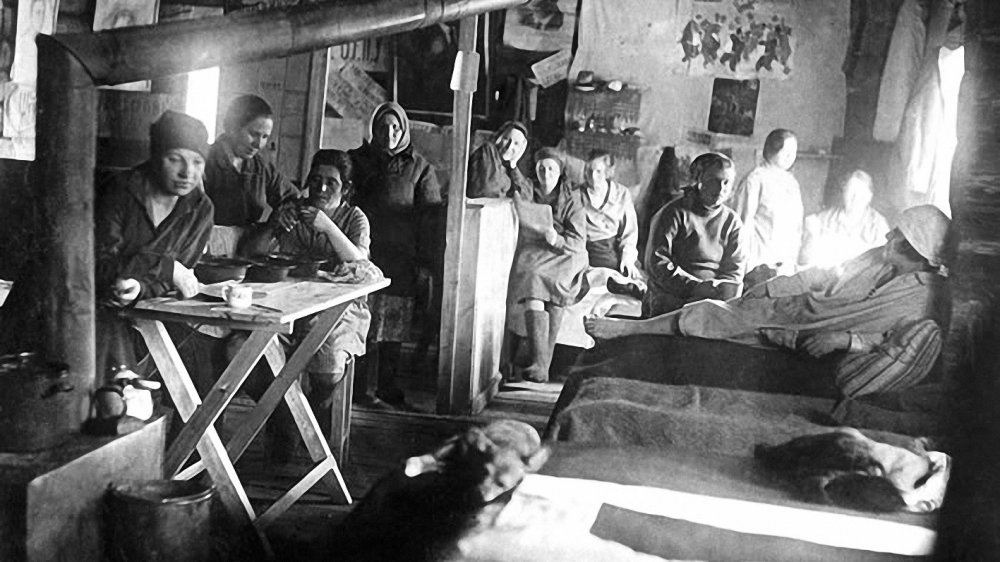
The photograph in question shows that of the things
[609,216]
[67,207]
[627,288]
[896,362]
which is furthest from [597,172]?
[67,207]

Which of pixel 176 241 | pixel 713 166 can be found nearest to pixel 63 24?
pixel 176 241

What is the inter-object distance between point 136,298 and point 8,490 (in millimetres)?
817

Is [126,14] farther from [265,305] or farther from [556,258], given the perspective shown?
[556,258]

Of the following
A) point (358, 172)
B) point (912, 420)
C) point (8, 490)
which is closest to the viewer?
point (8, 490)

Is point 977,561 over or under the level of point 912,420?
under

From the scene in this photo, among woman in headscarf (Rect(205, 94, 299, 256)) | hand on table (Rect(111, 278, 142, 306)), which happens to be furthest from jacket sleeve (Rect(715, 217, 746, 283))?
hand on table (Rect(111, 278, 142, 306))

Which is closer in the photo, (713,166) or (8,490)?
(8,490)

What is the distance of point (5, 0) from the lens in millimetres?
3670

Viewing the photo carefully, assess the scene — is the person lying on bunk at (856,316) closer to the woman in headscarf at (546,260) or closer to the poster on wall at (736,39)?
the woman in headscarf at (546,260)

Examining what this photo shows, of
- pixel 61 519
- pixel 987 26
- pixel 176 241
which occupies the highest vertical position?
pixel 987 26

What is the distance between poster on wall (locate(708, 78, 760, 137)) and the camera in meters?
3.32

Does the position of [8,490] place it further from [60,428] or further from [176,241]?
[176,241]

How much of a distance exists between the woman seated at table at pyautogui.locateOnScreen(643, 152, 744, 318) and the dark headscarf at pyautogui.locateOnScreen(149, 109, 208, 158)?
5.16 feet

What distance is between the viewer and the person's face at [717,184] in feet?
10.9
